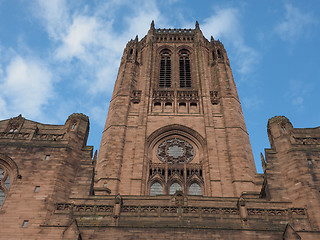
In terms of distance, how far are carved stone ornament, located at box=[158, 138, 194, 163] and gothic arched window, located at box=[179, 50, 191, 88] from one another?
7.72 metres

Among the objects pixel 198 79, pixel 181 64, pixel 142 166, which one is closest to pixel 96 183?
pixel 142 166

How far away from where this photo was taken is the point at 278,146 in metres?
18.4

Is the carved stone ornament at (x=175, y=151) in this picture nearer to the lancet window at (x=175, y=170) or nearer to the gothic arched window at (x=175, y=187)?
the lancet window at (x=175, y=170)

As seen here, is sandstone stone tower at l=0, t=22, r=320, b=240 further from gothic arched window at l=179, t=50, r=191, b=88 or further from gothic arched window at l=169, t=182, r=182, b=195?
gothic arched window at l=179, t=50, r=191, b=88

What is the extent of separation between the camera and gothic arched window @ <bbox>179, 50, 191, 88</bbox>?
3278 cm

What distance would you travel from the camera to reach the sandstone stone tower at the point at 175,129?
75.5 ft

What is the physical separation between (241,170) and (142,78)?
43.4 ft

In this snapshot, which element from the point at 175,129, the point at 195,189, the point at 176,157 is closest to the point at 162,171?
the point at 176,157

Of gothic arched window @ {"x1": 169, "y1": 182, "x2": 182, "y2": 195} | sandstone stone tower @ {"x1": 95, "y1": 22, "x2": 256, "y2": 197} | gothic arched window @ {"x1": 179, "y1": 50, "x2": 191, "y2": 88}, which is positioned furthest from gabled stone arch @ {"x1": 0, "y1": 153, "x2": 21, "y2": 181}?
gothic arched window @ {"x1": 179, "y1": 50, "x2": 191, "y2": 88}

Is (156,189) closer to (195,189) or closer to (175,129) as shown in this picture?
(195,189)

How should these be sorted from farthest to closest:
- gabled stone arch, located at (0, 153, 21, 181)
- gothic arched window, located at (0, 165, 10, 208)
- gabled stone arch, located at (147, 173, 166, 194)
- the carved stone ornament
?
the carved stone ornament, gabled stone arch, located at (147, 173, 166, 194), gabled stone arch, located at (0, 153, 21, 181), gothic arched window, located at (0, 165, 10, 208)

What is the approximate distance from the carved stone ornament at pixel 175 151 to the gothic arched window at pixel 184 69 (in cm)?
772

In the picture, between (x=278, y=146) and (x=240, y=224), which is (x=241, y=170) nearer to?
(x=278, y=146)

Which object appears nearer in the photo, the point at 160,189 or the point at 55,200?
Answer: the point at 55,200
